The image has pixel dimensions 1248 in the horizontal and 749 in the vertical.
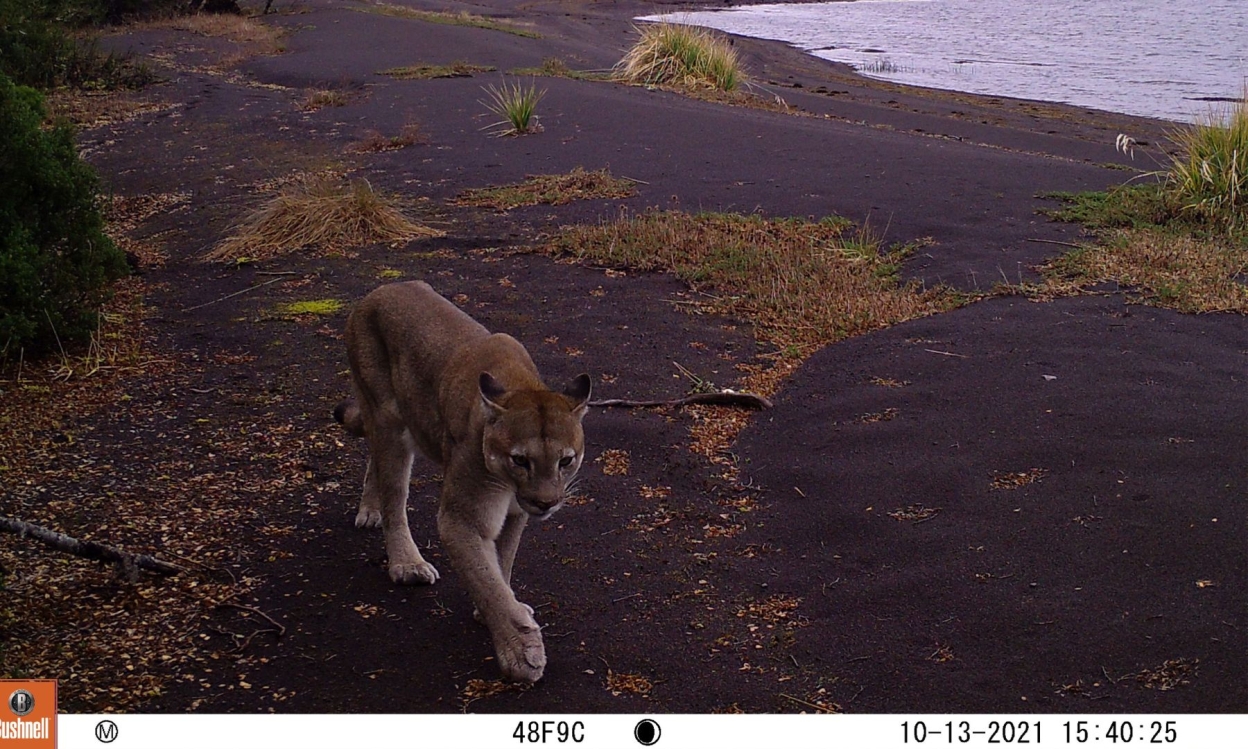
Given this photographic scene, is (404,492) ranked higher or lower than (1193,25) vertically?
lower

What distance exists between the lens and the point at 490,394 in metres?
4.33

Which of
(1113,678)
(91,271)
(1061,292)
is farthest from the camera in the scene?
(1061,292)

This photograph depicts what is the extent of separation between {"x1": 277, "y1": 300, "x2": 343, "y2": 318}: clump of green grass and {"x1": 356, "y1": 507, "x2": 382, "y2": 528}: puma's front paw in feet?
11.7

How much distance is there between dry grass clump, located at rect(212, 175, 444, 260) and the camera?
419 inches

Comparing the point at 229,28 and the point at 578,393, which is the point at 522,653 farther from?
the point at 229,28

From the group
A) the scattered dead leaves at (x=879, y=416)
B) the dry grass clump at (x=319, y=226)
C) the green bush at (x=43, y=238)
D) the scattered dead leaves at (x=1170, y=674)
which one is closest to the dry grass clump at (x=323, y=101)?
the dry grass clump at (x=319, y=226)

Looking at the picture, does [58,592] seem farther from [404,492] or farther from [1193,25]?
[1193,25]

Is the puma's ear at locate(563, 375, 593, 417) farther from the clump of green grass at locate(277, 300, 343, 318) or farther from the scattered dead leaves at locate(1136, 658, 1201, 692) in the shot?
the clump of green grass at locate(277, 300, 343, 318)

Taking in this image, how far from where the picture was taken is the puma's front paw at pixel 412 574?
5.10 metres

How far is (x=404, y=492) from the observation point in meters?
5.20

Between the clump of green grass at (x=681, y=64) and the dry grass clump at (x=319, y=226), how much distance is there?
11714mm

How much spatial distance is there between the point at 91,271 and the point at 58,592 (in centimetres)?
384

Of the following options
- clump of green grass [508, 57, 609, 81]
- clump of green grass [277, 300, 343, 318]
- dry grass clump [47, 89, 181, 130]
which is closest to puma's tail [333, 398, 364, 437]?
clump of green grass [277, 300, 343, 318]

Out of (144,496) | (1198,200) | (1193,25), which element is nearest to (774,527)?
(144,496)
